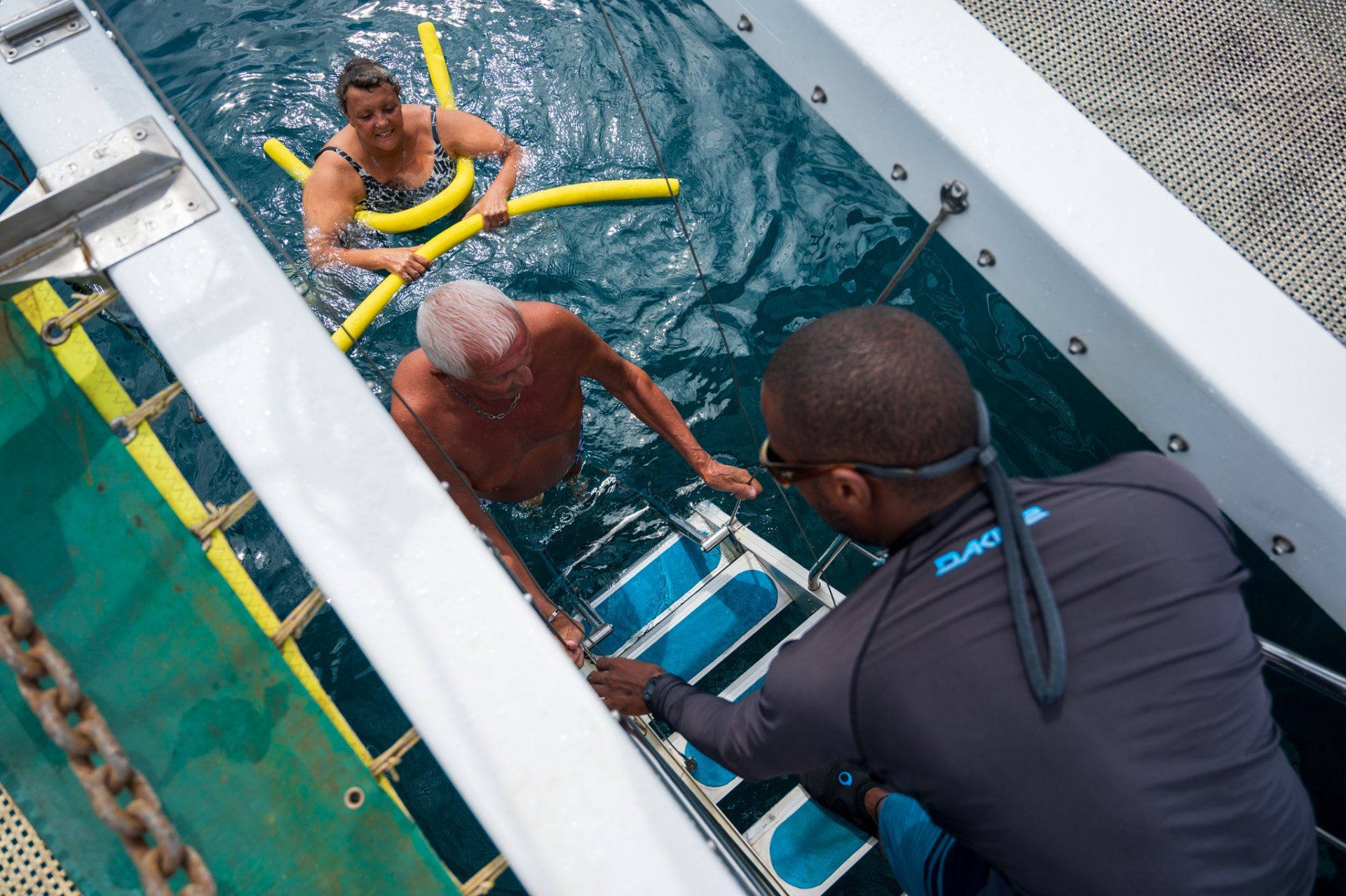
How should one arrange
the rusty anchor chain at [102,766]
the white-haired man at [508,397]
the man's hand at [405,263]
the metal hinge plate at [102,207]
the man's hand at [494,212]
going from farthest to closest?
the man's hand at [494,212] < the man's hand at [405,263] < the white-haired man at [508,397] < the metal hinge plate at [102,207] < the rusty anchor chain at [102,766]

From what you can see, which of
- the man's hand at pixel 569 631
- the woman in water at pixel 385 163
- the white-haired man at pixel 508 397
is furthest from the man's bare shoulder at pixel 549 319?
the man's hand at pixel 569 631

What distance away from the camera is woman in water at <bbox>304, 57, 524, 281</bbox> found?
3270mm

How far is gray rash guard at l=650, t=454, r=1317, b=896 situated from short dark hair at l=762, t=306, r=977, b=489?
127 millimetres

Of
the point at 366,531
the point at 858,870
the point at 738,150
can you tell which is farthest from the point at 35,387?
the point at 738,150

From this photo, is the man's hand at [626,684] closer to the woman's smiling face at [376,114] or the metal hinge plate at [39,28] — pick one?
the metal hinge plate at [39,28]

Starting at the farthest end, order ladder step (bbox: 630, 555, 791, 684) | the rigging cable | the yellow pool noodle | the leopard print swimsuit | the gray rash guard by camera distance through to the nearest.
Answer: the leopard print swimsuit < the yellow pool noodle < ladder step (bbox: 630, 555, 791, 684) < the rigging cable < the gray rash guard

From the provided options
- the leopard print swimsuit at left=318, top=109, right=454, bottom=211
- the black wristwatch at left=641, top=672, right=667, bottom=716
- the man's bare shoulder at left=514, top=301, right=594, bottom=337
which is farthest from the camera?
the leopard print swimsuit at left=318, top=109, right=454, bottom=211

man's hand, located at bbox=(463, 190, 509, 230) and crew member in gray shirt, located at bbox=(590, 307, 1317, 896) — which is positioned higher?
man's hand, located at bbox=(463, 190, 509, 230)

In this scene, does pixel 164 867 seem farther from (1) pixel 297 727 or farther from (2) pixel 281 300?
(2) pixel 281 300

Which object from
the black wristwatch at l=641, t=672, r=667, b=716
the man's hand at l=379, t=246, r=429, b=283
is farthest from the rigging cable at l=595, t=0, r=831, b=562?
the man's hand at l=379, t=246, r=429, b=283

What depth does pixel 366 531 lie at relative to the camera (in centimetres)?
123

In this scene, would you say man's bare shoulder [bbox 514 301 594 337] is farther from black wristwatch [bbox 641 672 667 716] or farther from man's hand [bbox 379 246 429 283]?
black wristwatch [bbox 641 672 667 716]

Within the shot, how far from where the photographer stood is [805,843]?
7.34 feet

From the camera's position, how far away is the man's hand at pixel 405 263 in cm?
294
